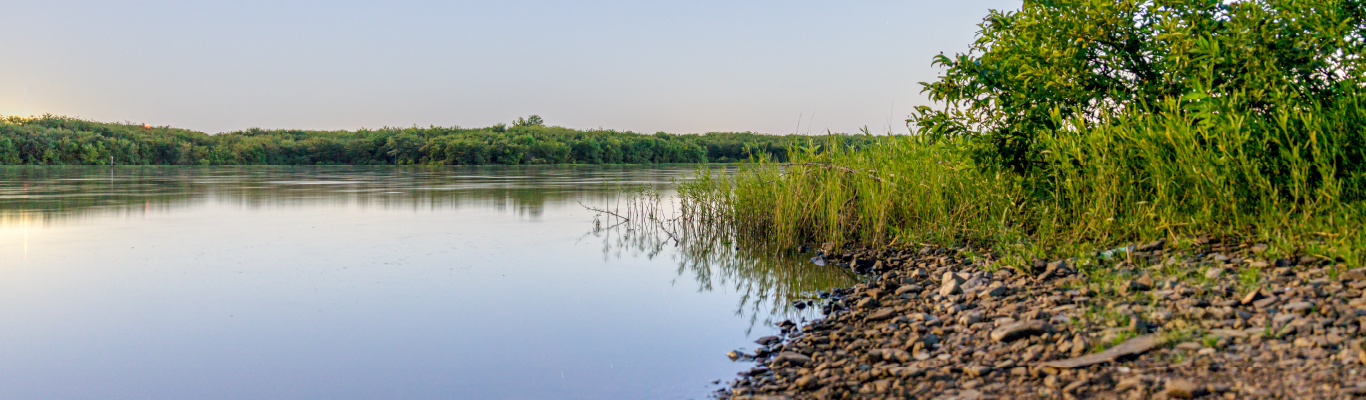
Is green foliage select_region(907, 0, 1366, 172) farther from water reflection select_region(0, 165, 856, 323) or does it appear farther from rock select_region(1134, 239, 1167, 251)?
water reflection select_region(0, 165, 856, 323)

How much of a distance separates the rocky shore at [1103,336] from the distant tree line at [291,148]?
4350cm

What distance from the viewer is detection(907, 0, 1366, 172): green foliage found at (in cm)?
534

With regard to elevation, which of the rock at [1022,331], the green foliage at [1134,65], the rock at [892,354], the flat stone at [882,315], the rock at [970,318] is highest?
the green foliage at [1134,65]

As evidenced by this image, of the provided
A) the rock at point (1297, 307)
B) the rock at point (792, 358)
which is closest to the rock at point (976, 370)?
the rock at point (792, 358)

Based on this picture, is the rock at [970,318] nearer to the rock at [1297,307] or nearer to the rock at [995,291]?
the rock at [995,291]

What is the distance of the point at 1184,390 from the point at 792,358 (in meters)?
1.73

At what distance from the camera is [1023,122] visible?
21.7 feet

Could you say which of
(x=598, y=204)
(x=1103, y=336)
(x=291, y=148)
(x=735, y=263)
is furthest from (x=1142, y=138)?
(x=291, y=148)

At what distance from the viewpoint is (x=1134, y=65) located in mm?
6434

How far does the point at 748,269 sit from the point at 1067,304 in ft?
12.9

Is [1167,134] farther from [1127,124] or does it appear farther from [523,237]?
[523,237]

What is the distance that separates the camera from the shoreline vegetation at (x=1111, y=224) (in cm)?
317

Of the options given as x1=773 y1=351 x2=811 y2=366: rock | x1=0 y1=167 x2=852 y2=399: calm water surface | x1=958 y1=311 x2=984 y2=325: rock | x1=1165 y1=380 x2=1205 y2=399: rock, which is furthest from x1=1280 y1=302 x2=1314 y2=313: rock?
x1=0 y1=167 x2=852 y2=399: calm water surface

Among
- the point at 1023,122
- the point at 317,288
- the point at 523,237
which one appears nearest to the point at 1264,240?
the point at 1023,122
